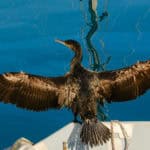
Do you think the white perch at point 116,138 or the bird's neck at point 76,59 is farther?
the white perch at point 116,138

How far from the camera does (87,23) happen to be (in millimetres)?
4875

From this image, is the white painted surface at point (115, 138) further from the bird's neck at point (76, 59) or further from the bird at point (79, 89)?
the bird's neck at point (76, 59)

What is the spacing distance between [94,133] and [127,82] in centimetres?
32

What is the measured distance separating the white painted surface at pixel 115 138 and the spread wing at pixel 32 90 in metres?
0.19

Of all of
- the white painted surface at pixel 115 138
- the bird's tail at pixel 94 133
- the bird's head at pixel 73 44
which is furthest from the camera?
the white painted surface at pixel 115 138

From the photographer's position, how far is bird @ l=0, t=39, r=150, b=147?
3135mm

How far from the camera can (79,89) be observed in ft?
10.3

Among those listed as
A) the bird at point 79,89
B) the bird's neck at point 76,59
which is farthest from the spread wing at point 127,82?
the bird's neck at point 76,59

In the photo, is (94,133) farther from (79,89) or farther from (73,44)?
(73,44)

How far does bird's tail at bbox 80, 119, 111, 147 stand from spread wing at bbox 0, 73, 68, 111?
148 mm

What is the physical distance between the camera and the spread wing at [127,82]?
3268 millimetres

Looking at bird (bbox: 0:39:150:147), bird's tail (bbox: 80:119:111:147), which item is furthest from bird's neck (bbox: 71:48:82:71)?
bird's tail (bbox: 80:119:111:147)

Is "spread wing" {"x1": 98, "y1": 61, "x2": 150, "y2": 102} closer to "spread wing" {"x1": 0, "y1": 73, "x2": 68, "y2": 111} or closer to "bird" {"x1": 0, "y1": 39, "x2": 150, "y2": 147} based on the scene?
"bird" {"x1": 0, "y1": 39, "x2": 150, "y2": 147}

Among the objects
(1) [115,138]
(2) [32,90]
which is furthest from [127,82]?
(2) [32,90]
